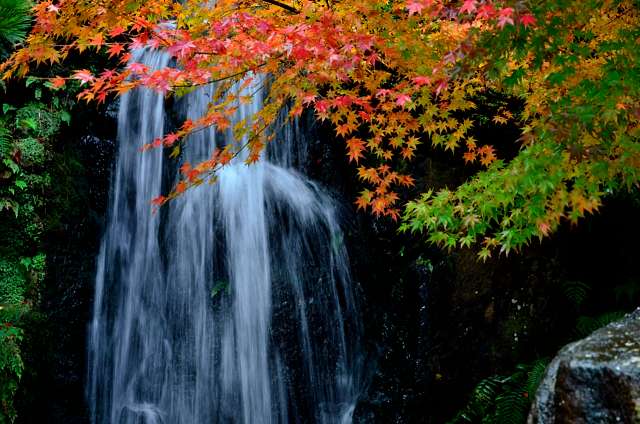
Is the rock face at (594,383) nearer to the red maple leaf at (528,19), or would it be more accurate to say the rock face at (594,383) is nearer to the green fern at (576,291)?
the red maple leaf at (528,19)

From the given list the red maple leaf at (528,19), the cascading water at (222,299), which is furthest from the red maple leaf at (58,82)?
the cascading water at (222,299)

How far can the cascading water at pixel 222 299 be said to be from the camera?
267 inches

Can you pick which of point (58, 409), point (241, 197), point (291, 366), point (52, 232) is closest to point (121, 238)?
point (52, 232)

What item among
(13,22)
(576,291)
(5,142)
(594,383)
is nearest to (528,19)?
(594,383)

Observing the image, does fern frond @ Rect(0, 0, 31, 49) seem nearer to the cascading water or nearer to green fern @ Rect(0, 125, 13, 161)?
green fern @ Rect(0, 125, 13, 161)

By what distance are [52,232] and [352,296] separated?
432 cm

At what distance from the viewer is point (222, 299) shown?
7254 mm

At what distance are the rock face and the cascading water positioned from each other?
3.53 m

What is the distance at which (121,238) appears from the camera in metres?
7.59

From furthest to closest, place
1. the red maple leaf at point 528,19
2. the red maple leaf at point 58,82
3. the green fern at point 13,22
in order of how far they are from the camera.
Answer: the green fern at point 13,22 < the red maple leaf at point 58,82 < the red maple leaf at point 528,19

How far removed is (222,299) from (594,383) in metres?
5.25

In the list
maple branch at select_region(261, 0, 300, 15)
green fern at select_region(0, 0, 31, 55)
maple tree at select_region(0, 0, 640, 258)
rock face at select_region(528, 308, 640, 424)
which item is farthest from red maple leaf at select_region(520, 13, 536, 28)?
green fern at select_region(0, 0, 31, 55)

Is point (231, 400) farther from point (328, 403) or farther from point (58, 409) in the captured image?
point (58, 409)

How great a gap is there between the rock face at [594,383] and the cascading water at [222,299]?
139 inches
